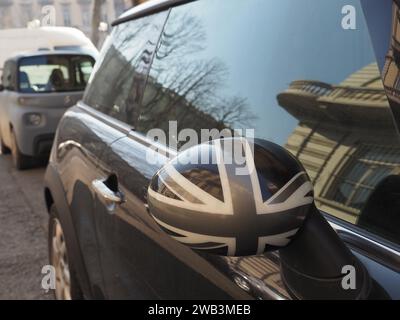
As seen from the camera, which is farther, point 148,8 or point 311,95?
point 148,8

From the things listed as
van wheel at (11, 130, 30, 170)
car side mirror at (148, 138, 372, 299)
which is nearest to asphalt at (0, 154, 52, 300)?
van wheel at (11, 130, 30, 170)

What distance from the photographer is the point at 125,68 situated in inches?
93.0

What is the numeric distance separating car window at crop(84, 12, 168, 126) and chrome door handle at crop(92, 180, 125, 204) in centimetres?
29

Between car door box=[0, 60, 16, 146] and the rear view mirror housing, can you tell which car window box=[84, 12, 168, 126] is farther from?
car door box=[0, 60, 16, 146]

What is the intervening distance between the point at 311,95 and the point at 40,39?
1578 centimetres

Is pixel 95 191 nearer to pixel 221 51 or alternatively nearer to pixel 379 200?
pixel 221 51

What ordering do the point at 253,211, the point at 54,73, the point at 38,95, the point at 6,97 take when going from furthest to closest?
the point at 6,97 → the point at 54,73 → the point at 38,95 → the point at 253,211

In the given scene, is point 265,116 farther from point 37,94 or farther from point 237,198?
point 37,94

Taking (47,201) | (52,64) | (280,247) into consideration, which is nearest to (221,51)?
(280,247)

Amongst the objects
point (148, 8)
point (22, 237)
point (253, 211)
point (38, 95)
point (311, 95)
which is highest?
point (148, 8)

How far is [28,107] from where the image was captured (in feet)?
22.6

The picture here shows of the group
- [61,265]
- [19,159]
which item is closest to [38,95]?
[19,159]

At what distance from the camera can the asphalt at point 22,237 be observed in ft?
11.3

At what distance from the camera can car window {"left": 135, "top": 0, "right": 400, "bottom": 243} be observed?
1.11m
